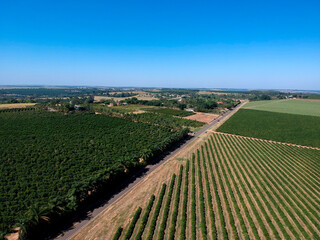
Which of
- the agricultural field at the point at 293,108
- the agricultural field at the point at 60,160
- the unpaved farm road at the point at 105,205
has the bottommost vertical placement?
the unpaved farm road at the point at 105,205

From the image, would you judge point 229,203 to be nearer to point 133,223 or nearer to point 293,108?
point 133,223

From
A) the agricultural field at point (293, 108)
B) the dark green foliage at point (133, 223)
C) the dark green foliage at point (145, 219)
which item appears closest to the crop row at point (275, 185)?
the dark green foliage at point (145, 219)

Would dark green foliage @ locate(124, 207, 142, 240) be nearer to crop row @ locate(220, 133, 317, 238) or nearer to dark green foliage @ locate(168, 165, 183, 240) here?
dark green foliage @ locate(168, 165, 183, 240)

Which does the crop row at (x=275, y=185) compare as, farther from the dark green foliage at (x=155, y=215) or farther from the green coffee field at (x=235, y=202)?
the dark green foliage at (x=155, y=215)

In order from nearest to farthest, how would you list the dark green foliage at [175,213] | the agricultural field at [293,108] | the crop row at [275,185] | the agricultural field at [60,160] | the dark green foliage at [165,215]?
the dark green foliage at [165,215], the dark green foliage at [175,213], the agricultural field at [60,160], the crop row at [275,185], the agricultural field at [293,108]

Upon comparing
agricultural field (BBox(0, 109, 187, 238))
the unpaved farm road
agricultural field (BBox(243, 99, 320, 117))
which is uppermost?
agricultural field (BBox(243, 99, 320, 117))

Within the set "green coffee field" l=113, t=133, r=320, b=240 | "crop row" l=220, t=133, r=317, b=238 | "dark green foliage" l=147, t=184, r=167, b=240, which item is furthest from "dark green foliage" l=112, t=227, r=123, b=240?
"crop row" l=220, t=133, r=317, b=238

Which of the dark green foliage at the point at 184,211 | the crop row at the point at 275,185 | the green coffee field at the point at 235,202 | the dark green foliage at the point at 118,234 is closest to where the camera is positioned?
the dark green foliage at the point at 118,234
